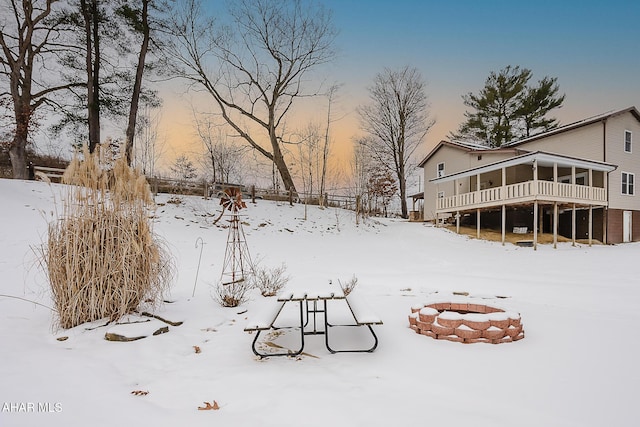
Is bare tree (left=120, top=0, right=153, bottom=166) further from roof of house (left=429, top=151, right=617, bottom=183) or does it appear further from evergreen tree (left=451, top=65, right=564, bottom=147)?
evergreen tree (left=451, top=65, right=564, bottom=147)

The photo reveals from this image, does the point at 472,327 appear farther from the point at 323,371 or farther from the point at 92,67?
the point at 92,67

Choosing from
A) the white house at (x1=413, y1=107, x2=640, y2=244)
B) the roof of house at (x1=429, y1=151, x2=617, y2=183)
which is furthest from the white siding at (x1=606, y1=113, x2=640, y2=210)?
the roof of house at (x1=429, y1=151, x2=617, y2=183)

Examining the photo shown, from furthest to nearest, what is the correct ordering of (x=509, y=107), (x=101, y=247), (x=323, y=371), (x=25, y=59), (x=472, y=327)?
(x=509, y=107) < (x=25, y=59) < (x=101, y=247) < (x=472, y=327) < (x=323, y=371)

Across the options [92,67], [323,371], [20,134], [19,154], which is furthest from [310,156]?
[323,371]

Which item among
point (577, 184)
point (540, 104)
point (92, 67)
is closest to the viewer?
point (92, 67)

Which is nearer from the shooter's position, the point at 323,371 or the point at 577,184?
the point at 323,371

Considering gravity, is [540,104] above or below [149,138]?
above

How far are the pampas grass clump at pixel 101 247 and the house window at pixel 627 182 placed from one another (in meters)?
23.5

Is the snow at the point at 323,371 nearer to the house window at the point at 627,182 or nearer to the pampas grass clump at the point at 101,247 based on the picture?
the pampas grass clump at the point at 101,247

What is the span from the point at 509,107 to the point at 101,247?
3561 cm

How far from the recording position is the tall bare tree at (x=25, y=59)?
14891 mm

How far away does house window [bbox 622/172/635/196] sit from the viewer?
1797cm

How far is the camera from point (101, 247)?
3.89 m

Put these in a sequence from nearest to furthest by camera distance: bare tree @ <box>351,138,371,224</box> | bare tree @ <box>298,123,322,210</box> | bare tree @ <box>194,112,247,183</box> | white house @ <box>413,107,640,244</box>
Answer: white house @ <box>413,107,640,244</box>, bare tree @ <box>194,112,247,183</box>, bare tree @ <box>298,123,322,210</box>, bare tree @ <box>351,138,371,224</box>
